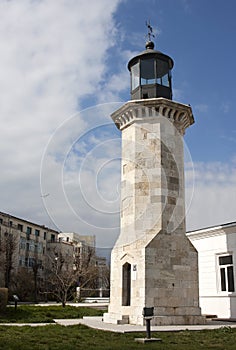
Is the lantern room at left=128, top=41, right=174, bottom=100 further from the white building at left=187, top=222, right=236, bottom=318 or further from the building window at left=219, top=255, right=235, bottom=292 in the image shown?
the building window at left=219, top=255, right=235, bottom=292

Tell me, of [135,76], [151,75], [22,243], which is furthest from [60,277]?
[151,75]

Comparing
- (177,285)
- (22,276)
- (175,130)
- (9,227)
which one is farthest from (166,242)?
(9,227)

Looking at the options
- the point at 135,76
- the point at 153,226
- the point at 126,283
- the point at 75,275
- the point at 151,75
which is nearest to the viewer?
the point at 153,226

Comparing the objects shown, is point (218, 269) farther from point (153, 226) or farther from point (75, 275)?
point (75, 275)

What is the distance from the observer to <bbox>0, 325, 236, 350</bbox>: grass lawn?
724 centimetres

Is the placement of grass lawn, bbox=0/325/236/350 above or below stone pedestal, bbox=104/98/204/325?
below

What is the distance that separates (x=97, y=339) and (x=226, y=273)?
8.60m

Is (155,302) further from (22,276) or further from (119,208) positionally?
(22,276)

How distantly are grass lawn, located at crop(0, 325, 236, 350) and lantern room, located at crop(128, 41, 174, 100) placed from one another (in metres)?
8.42

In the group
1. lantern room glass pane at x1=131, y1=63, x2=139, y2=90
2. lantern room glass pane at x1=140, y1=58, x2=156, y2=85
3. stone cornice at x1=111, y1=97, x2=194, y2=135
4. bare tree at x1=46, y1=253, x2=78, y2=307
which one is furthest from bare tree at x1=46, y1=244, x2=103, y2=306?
lantern room glass pane at x1=140, y1=58, x2=156, y2=85

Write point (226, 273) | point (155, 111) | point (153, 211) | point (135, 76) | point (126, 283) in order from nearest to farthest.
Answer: point (153, 211) → point (126, 283) → point (155, 111) → point (135, 76) → point (226, 273)

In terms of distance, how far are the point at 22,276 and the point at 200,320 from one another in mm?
30246

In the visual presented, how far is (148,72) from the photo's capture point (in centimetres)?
1464

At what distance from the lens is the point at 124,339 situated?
853 cm
